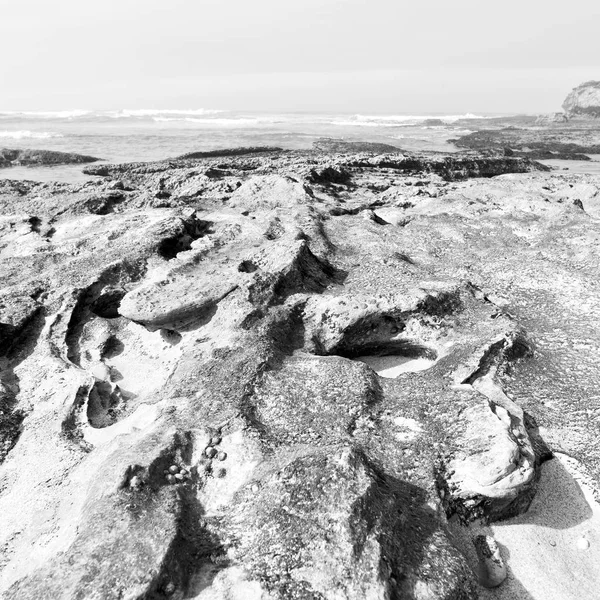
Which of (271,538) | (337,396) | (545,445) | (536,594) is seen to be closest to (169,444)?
(271,538)

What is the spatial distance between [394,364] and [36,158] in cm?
3286

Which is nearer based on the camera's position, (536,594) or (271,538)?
(271,538)

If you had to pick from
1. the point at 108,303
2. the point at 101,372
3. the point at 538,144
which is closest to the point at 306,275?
the point at 108,303

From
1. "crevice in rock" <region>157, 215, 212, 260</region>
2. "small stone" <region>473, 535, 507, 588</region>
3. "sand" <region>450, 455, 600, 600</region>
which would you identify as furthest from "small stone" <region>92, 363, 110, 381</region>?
"small stone" <region>473, 535, 507, 588</region>

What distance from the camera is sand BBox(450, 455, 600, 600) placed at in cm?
530

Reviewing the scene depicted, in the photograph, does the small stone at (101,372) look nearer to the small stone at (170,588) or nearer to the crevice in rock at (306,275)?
the crevice in rock at (306,275)

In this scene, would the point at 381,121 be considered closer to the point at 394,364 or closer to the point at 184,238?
the point at 184,238

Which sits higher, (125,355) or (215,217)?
(215,217)

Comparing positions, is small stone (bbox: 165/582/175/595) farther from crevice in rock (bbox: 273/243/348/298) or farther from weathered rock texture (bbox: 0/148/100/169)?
weathered rock texture (bbox: 0/148/100/169)

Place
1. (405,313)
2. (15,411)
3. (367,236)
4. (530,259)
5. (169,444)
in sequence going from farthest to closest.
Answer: (367,236), (530,259), (405,313), (15,411), (169,444)

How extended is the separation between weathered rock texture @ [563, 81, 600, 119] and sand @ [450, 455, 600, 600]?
10513cm

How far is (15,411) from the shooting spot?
7.98 meters

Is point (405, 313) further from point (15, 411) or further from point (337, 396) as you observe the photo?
point (15, 411)

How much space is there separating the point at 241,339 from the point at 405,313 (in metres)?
3.51
